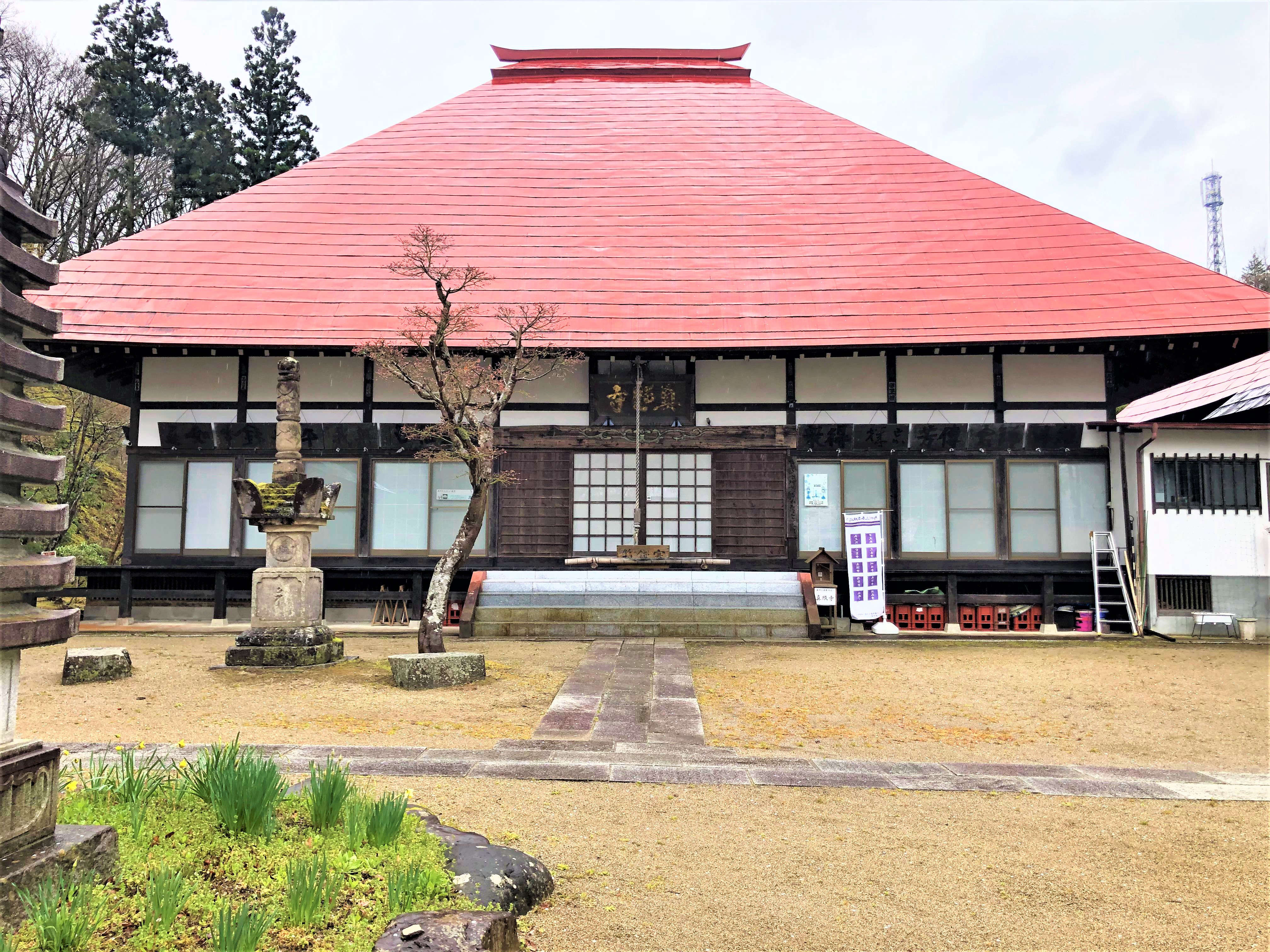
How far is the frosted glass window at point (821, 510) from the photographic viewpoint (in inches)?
543

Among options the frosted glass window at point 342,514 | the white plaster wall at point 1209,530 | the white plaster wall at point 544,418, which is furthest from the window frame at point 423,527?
the white plaster wall at point 1209,530

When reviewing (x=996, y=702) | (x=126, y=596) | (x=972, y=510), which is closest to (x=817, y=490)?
(x=972, y=510)

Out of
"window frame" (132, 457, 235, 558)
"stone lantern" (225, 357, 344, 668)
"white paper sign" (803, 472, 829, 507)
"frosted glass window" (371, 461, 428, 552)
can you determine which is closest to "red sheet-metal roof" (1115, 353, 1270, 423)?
"white paper sign" (803, 472, 829, 507)

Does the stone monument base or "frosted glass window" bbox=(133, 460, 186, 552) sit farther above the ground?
"frosted glass window" bbox=(133, 460, 186, 552)

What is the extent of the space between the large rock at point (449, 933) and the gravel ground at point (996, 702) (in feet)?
12.1

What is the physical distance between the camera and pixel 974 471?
13742 millimetres

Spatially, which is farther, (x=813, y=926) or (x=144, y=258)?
(x=144, y=258)

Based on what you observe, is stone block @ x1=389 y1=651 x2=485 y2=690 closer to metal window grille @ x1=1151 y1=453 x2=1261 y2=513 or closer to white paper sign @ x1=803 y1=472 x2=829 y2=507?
white paper sign @ x1=803 y1=472 x2=829 y2=507

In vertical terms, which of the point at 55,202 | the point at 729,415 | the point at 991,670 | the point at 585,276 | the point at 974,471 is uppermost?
the point at 55,202

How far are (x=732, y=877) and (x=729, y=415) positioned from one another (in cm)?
1084

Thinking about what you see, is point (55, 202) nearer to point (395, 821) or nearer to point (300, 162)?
point (300, 162)

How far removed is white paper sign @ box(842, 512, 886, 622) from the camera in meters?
12.9

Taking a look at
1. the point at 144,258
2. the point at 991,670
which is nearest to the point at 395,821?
the point at 991,670

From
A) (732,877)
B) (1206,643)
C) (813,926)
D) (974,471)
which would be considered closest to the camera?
(813,926)
